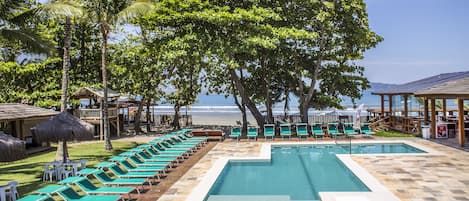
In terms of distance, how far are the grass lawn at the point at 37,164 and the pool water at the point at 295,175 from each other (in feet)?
16.4

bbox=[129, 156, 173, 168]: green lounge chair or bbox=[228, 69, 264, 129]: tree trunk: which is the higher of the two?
bbox=[228, 69, 264, 129]: tree trunk

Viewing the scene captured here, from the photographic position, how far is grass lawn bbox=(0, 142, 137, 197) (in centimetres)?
1031

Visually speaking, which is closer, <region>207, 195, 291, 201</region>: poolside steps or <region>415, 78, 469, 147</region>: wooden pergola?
<region>207, 195, 291, 201</region>: poolside steps

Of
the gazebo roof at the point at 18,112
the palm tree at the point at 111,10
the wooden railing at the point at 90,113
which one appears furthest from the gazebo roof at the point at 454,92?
the wooden railing at the point at 90,113

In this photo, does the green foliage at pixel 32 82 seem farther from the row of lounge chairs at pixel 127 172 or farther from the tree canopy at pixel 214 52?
the row of lounge chairs at pixel 127 172

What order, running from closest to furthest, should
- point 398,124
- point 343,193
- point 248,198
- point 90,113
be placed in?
point 343,193 → point 248,198 → point 398,124 → point 90,113

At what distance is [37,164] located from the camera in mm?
13594

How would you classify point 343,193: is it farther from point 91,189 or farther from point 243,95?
point 243,95

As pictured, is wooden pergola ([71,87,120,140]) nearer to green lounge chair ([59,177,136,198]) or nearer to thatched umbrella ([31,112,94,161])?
thatched umbrella ([31,112,94,161])

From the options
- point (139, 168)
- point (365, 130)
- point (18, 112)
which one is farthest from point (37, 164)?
point (365, 130)

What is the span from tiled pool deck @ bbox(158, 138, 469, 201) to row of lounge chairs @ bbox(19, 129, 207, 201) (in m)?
0.83

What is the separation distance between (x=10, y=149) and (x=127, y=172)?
3317mm

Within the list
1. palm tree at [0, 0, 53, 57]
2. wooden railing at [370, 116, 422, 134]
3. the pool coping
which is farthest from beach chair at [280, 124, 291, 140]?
palm tree at [0, 0, 53, 57]

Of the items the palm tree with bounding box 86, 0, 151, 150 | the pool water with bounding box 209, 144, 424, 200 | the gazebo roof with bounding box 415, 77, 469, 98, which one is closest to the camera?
the pool water with bounding box 209, 144, 424, 200
